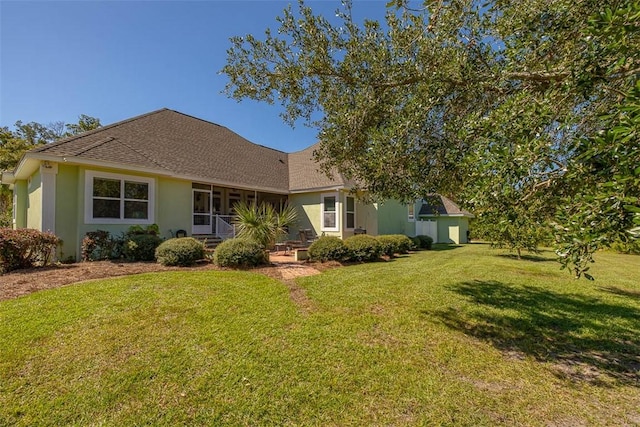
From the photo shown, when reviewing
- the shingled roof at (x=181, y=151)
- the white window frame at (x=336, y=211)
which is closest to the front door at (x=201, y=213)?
the shingled roof at (x=181, y=151)

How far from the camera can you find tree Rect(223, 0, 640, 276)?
2883 mm

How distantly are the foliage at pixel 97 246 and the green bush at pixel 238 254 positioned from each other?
406 centimetres

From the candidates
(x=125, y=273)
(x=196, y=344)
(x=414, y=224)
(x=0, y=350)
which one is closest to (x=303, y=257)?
(x=125, y=273)

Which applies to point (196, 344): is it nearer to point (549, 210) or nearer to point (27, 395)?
point (27, 395)

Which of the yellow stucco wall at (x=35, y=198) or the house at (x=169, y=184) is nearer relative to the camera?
the house at (x=169, y=184)

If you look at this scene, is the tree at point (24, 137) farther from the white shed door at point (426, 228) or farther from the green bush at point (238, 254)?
the white shed door at point (426, 228)

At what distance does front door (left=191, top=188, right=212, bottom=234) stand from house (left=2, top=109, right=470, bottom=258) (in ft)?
0.18

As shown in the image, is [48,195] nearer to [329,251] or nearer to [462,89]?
[329,251]

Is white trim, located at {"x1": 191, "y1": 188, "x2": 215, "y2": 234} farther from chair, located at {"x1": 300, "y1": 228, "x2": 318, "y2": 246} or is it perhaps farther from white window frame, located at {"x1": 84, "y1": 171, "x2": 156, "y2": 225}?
chair, located at {"x1": 300, "y1": 228, "x2": 318, "y2": 246}

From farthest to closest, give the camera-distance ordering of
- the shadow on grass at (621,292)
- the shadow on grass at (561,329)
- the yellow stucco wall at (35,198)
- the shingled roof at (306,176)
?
Answer: the shingled roof at (306,176) → the yellow stucco wall at (35,198) → the shadow on grass at (621,292) → the shadow on grass at (561,329)

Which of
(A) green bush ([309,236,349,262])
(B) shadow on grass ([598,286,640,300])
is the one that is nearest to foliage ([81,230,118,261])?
(A) green bush ([309,236,349,262])

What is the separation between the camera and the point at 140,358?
3.52 metres

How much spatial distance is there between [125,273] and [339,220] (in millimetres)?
9865

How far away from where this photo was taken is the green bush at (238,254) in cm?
867
